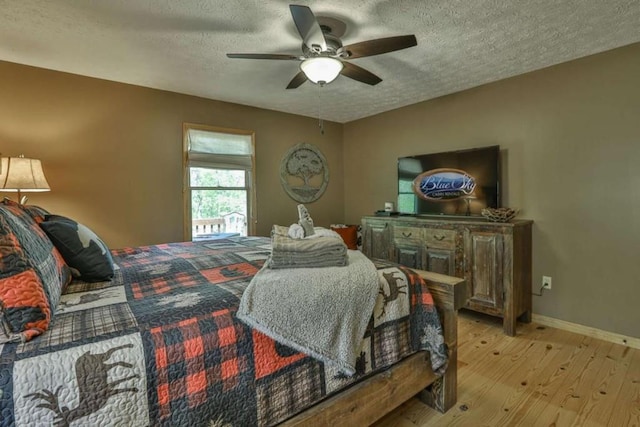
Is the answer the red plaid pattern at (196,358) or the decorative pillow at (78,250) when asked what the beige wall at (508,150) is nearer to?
the decorative pillow at (78,250)

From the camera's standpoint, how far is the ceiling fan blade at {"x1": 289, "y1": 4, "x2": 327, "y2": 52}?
62.9 inches

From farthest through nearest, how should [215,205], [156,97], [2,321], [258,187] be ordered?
[258,187] < [215,205] < [156,97] < [2,321]

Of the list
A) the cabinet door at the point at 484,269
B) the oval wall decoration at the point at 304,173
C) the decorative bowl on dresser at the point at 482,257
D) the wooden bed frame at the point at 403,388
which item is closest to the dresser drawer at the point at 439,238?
the decorative bowl on dresser at the point at 482,257

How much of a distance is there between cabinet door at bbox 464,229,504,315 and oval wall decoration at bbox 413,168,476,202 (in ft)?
1.99

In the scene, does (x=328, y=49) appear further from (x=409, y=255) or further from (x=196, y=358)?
(x=409, y=255)

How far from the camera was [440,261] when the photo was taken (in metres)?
3.12

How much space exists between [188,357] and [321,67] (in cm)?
185

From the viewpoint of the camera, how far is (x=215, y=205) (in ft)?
12.5

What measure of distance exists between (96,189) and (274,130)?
7.02 feet

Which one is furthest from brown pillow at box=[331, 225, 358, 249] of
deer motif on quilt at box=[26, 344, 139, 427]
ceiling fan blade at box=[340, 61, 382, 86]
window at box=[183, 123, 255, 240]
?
deer motif on quilt at box=[26, 344, 139, 427]

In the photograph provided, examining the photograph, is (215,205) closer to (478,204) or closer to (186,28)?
(186,28)

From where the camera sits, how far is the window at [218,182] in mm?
3586

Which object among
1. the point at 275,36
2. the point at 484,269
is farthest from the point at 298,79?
the point at 484,269

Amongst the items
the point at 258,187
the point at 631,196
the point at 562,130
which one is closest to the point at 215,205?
the point at 258,187
